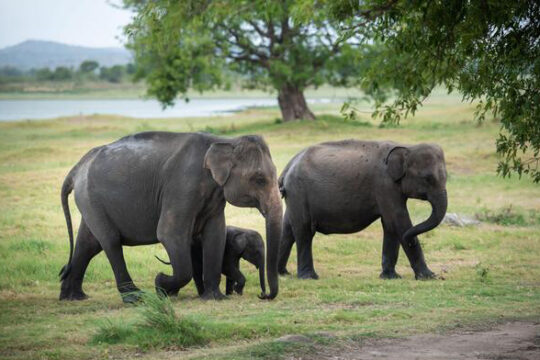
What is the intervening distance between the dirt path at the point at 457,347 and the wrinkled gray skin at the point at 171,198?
2.50m

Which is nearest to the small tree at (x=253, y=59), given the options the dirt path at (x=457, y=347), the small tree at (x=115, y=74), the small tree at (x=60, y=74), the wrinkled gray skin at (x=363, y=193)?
the wrinkled gray skin at (x=363, y=193)

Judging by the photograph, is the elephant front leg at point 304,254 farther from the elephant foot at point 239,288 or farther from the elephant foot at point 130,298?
the elephant foot at point 130,298

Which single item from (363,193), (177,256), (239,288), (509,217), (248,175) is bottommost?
(509,217)

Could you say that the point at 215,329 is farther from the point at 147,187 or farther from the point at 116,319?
the point at 147,187

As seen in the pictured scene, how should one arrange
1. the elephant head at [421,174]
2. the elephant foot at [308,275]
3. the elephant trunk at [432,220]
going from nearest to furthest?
the elephant trunk at [432,220], the elephant head at [421,174], the elephant foot at [308,275]

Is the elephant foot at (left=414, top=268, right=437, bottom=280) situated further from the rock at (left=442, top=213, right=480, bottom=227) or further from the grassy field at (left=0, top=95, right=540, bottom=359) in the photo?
the rock at (left=442, top=213, right=480, bottom=227)

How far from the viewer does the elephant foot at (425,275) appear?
1351 centimetres

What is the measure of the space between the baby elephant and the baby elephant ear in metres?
1.32

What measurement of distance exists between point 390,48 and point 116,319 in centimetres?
462

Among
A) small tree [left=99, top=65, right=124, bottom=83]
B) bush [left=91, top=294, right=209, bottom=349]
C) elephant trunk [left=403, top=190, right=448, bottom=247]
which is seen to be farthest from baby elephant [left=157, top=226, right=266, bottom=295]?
small tree [left=99, top=65, right=124, bottom=83]

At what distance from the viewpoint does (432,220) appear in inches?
527

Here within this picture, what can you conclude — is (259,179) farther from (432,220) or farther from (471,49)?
(432,220)

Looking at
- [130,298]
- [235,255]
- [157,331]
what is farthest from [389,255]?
[157,331]

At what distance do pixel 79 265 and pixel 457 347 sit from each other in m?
5.38
